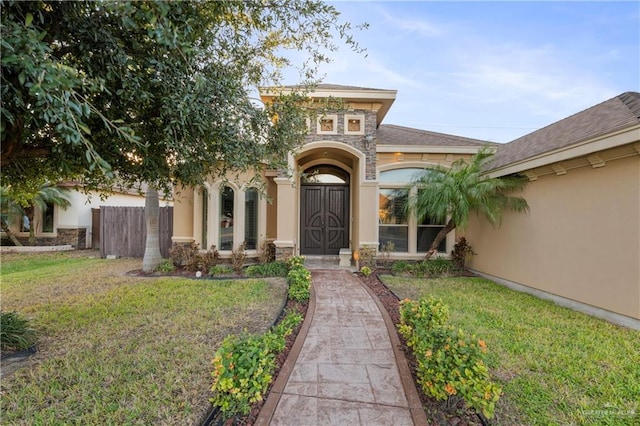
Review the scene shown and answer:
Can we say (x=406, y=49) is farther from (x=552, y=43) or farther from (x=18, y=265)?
(x=18, y=265)

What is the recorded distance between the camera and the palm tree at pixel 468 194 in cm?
666

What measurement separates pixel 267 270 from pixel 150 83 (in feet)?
18.0

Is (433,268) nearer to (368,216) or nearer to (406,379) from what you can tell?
(368,216)

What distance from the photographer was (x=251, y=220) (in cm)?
855

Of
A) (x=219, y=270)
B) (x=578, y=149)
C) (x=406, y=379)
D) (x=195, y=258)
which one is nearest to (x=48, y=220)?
(x=195, y=258)

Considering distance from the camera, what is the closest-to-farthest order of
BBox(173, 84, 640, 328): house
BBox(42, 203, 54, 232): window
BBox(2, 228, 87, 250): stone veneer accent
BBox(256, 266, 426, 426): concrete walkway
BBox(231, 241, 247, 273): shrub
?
BBox(256, 266, 426, 426): concrete walkway, BBox(173, 84, 640, 328): house, BBox(231, 241, 247, 273): shrub, BBox(2, 228, 87, 250): stone veneer accent, BBox(42, 203, 54, 232): window

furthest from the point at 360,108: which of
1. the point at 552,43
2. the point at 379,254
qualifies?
the point at 552,43

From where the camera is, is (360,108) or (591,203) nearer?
(591,203)

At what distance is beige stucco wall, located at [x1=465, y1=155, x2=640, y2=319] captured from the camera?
431 centimetres

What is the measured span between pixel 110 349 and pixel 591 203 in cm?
830

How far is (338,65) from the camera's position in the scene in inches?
193

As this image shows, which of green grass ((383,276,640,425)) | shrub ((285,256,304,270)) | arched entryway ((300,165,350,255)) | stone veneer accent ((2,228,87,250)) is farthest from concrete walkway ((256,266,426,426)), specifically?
stone veneer accent ((2,228,87,250))

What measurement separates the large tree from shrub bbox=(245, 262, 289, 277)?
361 centimetres

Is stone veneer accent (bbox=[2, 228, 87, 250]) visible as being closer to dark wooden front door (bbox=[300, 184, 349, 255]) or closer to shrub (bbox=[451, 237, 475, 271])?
dark wooden front door (bbox=[300, 184, 349, 255])
